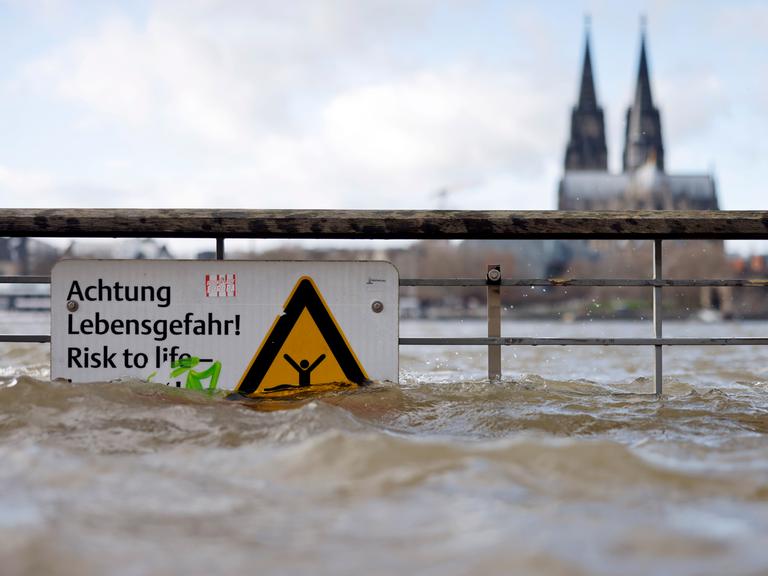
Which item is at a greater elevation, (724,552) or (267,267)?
(267,267)

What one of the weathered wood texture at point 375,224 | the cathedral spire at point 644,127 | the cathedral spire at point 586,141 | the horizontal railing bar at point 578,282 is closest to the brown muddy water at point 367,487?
the horizontal railing bar at point 578,282

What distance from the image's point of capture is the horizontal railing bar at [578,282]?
4742 millimetres

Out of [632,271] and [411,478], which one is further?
[632,271]

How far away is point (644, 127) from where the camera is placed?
115 metres

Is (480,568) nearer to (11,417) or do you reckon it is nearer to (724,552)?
(724,552)

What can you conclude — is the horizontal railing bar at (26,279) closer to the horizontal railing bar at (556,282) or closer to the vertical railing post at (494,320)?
the horizontal railing bar at (556,282)

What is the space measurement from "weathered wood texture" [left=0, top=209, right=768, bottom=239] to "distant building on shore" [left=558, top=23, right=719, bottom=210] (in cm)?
10862

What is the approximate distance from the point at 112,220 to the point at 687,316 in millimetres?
94996

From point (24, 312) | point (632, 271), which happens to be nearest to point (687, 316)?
point (632, 271)

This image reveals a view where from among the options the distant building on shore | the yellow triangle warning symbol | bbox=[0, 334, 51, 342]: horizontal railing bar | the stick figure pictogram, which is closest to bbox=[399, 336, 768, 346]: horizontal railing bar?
the yellow triangle warning symbol

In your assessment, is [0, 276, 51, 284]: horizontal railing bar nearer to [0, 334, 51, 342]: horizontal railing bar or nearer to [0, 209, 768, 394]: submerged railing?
[0, 209, 768, 394]: submerged railing

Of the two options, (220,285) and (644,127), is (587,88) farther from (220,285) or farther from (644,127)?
(220,285)

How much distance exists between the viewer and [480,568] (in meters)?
1.91

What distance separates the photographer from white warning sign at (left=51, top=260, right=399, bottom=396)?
15.4 ft
